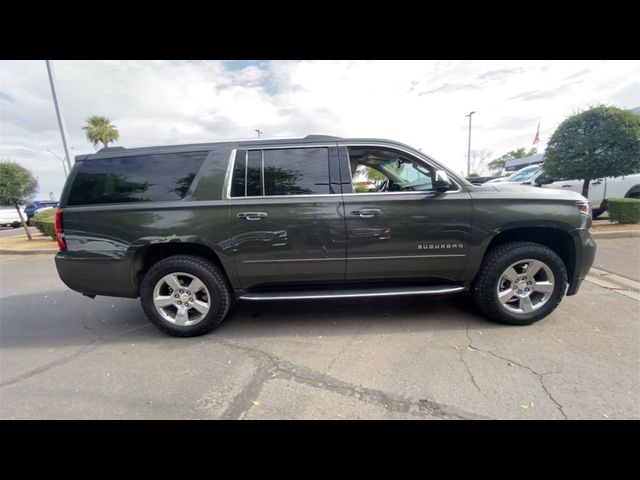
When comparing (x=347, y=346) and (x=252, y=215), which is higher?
(x=252, y=215)

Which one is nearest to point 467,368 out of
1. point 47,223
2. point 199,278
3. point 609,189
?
point 199,278

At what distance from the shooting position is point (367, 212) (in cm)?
307

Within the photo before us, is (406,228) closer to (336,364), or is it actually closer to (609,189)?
(336,364)

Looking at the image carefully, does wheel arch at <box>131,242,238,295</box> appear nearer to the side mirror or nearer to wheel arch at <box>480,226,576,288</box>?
the side mirror

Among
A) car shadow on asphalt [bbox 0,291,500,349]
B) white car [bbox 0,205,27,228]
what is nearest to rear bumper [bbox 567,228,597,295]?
car shadow on asphalt [bbox 0,291,500,349]

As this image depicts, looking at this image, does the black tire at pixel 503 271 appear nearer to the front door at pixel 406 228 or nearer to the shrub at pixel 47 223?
the front door at pixel 406 228

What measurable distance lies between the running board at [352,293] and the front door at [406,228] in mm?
133

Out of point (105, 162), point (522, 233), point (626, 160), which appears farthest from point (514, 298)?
point (626, 160)

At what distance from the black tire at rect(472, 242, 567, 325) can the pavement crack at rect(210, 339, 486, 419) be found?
1.49 metres

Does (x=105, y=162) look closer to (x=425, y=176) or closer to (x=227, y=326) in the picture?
(x=227, y=326)

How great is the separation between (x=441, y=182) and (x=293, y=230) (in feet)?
5.16
